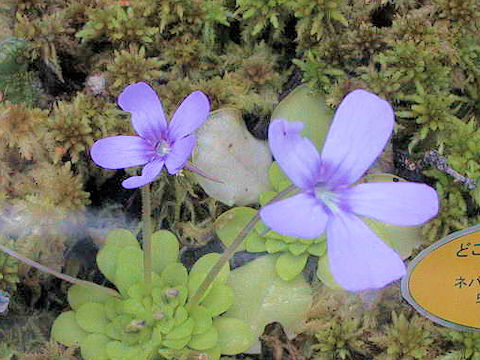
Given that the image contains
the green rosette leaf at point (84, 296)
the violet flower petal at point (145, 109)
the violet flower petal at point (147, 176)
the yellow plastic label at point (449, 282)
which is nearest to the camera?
the violet flower petal at point (147, 176)

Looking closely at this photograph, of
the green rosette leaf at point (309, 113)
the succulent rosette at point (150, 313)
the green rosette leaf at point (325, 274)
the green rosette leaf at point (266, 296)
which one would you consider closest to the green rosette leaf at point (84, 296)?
the succulent rosette at point (150, 313)

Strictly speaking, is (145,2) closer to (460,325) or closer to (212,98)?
(212,98)

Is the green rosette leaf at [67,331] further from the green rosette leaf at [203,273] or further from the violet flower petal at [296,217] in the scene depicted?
the violet flower petal at [296,217]

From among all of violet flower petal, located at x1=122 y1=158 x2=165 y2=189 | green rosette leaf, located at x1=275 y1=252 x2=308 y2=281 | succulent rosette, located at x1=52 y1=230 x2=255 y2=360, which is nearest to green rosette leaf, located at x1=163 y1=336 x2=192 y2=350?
succulent rosette, located at x1=52 y1=230 x2=255 y2=360

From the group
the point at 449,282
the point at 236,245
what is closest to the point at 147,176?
the point at 236,245

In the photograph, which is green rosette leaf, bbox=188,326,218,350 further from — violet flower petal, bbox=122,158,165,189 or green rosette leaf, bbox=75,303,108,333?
violet flower petal, bbox=122,158,165,189

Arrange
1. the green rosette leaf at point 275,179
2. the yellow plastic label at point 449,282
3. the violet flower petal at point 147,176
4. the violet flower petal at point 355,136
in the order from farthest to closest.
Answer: the green rosette leaf at point 275,179, the yellow plastic label at point 449,282, the violet flower petal at point 147,176, the violet flower petal at point 355,136

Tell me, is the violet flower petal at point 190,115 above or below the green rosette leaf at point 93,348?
above
